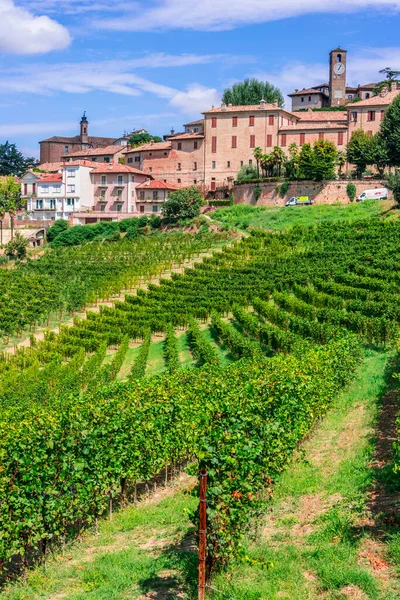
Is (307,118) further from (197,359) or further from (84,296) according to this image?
(197,359)

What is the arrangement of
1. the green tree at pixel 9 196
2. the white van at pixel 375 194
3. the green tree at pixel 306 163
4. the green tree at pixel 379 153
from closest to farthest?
1. the white van at pixel 375 194
2. the green tree at pixel 379 153
3. the green tree at pixel 306 163
4. the green tree at pixel 9 196

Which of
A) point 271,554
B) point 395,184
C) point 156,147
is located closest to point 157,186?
point 156,147

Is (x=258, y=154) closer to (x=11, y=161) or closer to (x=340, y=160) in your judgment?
(x=340, y=160)

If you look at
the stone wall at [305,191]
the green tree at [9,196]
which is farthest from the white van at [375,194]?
the green tree at [9,196]

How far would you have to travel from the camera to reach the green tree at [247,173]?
78.2 m

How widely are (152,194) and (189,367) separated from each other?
56560mm

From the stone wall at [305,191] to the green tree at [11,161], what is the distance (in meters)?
51.2

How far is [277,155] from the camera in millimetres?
76812

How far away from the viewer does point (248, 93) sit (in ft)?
326

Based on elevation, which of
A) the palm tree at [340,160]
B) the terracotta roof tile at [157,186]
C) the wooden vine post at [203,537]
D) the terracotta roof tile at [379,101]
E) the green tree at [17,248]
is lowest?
the wooden vine post at [203,537]

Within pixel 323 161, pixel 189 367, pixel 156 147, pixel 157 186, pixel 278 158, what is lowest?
pixel 189 367

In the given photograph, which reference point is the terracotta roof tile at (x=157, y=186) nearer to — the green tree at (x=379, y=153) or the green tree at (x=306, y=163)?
the green tree at (x=306, y=163)

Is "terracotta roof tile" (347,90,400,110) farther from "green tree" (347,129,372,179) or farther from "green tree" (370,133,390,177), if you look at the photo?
"green tree" (370,133,390,177)

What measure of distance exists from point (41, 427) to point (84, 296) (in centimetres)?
3480
